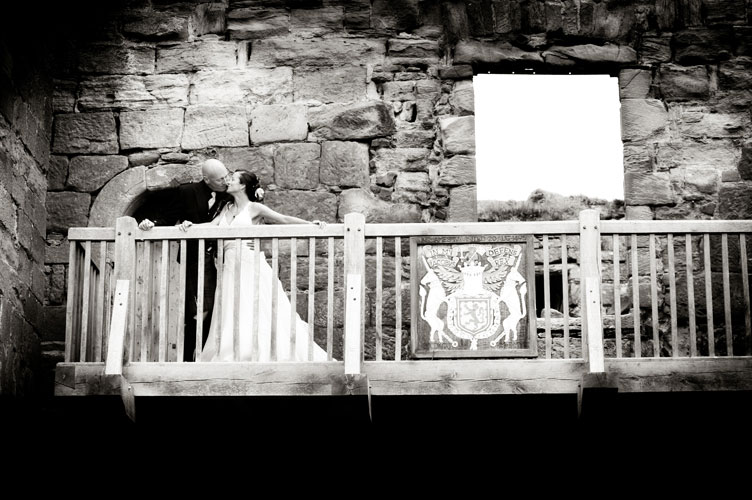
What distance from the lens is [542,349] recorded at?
9.94 m

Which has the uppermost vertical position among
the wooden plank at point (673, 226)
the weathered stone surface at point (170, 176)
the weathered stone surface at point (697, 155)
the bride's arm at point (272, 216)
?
the weathered stone surface at point (697, 155)

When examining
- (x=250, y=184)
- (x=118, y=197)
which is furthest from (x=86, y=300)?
(x=118, y=197)

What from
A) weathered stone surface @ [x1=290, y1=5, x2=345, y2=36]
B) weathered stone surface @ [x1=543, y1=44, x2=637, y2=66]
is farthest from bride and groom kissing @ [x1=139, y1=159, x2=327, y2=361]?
weathered stone surface @ [x1=543, y1=44, x2=637, y2=66]

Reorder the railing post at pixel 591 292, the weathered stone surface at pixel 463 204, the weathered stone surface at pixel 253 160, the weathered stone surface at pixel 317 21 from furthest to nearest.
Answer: the weathered stone surface at pixel 317 21
the weathered stone surface at pixel 253 160
the weathered stone surface at pixel 463 204
the railing post at pixel 591 292

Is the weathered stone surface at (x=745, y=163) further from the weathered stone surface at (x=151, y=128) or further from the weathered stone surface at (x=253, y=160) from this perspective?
the weathered stone surface at (x=151, y=128)

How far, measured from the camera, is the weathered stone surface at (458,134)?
10.0 meters

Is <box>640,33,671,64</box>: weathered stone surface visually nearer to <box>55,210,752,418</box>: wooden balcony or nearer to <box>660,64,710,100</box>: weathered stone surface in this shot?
<box>660,64,710,100</box>: weathered stone surface

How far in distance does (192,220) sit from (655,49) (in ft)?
12.9

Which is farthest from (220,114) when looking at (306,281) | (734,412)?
(734,412)

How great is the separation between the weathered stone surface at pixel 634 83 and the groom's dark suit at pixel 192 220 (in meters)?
3.29

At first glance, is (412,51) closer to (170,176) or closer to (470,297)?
(170,176)

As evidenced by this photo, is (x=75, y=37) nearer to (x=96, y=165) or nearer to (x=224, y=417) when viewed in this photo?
(x=96, y=165)

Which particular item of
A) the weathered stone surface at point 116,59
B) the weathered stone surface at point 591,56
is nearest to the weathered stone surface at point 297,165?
the weathered stone surface at point 116,59

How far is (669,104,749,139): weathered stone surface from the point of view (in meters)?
10.1
